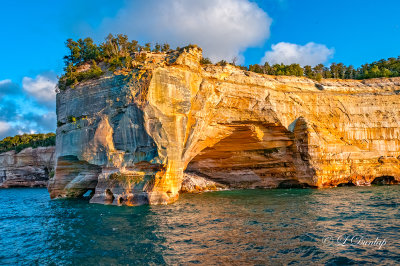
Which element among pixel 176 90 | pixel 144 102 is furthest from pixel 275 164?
pixel 144 102

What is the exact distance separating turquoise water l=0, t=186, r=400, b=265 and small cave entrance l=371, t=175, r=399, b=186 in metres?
15.4

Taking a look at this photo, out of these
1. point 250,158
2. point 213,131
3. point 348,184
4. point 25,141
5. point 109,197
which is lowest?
point 348,184

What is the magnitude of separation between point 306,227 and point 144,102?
541 inches

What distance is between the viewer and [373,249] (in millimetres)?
9172

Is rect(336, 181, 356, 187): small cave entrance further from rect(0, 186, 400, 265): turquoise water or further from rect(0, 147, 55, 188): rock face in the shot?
rect(0, 147, 55, 188): rock face

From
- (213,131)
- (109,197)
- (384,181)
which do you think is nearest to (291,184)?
(384,181)

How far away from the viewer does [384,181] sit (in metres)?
30.5

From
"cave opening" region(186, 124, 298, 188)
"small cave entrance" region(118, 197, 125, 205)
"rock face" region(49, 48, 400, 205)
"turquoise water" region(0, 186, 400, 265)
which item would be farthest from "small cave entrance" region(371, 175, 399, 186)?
"small cave entrance" region(118, 197, 125, 205)

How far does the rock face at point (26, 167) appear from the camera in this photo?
2048 inches

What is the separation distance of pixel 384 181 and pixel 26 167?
58.0m

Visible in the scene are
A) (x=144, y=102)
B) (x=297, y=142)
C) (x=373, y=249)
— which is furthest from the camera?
(x=297, y=142)

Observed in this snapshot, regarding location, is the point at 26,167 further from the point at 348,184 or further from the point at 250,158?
the point at 348,184

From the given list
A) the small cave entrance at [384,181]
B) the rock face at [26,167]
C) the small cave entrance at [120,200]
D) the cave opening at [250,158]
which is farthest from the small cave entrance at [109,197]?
the rock face at [26,167]

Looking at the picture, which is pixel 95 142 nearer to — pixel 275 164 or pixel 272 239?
pixel 272 239
